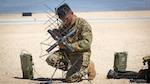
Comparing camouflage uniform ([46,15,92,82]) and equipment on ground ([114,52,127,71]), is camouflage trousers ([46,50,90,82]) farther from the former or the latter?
equipment on ground ([114,52,127,71])

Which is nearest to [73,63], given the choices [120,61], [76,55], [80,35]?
[76,55]

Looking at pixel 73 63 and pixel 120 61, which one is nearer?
pixel 73 63

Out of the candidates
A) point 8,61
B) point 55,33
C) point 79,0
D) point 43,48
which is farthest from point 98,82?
point 79,0

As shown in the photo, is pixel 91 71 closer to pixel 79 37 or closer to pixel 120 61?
pixel 79 37

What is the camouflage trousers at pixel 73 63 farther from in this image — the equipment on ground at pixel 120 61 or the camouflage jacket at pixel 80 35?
the equipment on ground at pixel 120 61

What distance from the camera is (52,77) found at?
8148 millimetres

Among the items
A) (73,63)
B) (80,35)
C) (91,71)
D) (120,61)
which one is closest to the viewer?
(80,35)

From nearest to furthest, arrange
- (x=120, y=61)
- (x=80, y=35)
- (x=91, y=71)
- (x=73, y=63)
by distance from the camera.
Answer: (x=80, y=35) → (x=73, y=63) → (x=91, y=71) → (x=120, y=61)

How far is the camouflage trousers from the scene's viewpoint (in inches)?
293

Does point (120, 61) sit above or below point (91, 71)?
above

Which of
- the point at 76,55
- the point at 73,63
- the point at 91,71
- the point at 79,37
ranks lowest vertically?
the point at 91,71

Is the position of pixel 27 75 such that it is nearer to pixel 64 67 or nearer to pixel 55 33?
pixel 64 67

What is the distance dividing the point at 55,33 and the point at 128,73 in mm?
1792

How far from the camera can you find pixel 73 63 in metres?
7.51
